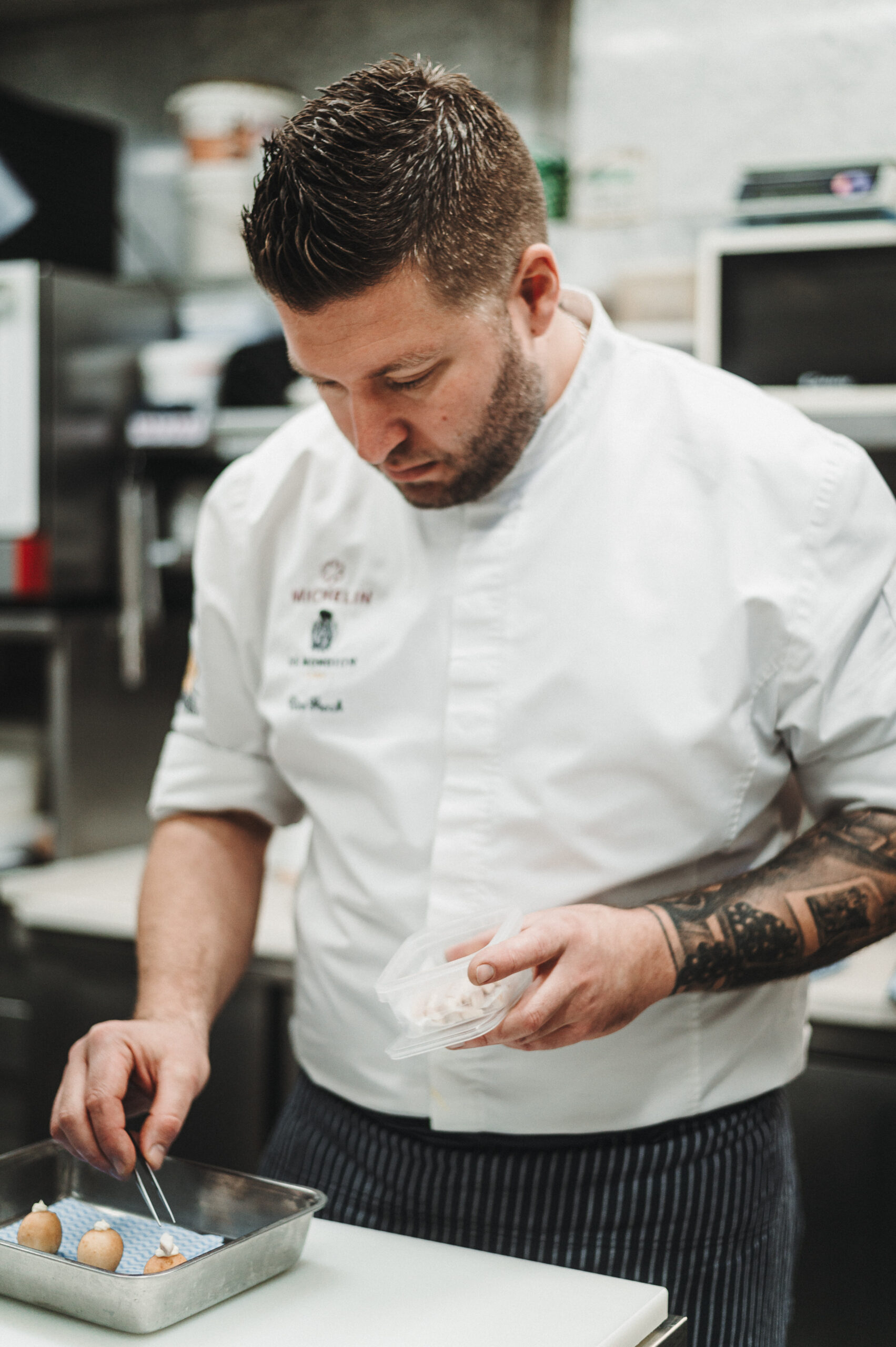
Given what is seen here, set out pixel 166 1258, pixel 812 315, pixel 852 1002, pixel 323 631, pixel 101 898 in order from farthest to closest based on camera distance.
Result: pixel 101 898 < pixel 812 315 < pixel 852 1002 < pixel 323 631 < pixel 166 1258

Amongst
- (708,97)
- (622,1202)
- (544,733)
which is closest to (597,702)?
(544,733)

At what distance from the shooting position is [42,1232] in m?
0.93

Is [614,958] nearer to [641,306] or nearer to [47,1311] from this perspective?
[47,1311]

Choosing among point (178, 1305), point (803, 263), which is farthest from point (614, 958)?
point (803, 263)

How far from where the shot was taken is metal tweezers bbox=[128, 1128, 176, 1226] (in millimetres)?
1006

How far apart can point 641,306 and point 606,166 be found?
0.99 ft

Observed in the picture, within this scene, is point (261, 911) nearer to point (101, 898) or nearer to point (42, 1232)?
point (101, 898)

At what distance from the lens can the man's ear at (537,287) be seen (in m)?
1.10

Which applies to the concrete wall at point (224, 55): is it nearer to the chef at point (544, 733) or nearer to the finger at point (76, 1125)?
the chef at point (544, 733)

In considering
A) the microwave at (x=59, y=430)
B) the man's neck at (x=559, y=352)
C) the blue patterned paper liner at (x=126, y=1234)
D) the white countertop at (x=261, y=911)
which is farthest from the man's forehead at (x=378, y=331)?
the microwave at (x=59, y=430)

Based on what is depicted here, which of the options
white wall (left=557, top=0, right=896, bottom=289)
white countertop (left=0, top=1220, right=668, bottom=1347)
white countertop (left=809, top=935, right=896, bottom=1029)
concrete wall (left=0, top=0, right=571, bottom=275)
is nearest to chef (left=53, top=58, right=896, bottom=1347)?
white countertop (left=0, top=1220, right=668, bottom=1347)

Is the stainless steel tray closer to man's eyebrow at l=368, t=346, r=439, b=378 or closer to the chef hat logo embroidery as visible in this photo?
the chef hat logo embroidery

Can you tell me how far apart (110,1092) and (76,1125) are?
3cm

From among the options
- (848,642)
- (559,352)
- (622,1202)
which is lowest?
(622,1202)
